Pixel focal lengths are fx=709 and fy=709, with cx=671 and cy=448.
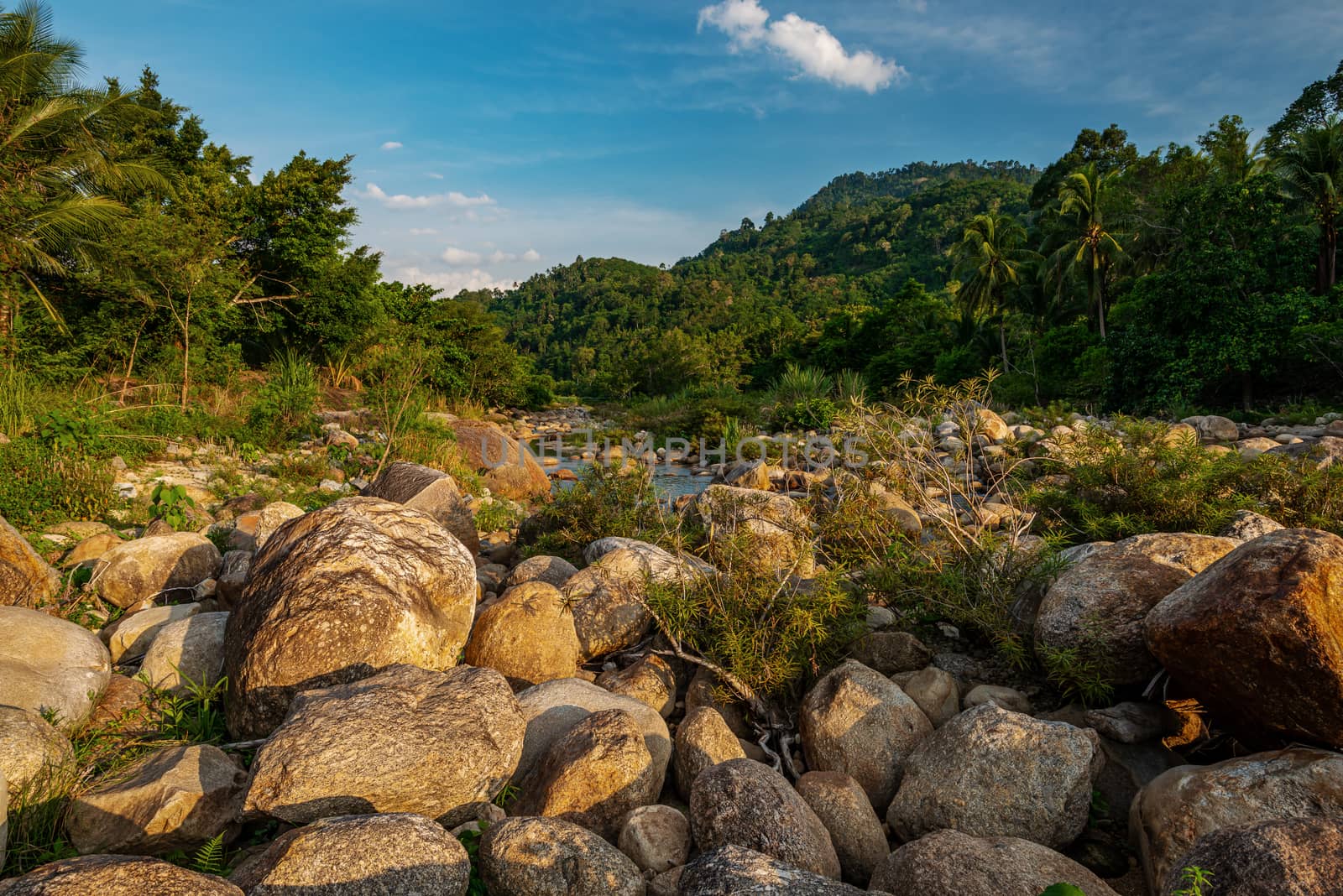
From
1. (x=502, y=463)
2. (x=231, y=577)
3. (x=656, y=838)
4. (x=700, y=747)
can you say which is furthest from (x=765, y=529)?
(x=502, y=463)

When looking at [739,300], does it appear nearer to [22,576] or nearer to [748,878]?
[22,576]

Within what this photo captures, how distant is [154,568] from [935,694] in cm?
554

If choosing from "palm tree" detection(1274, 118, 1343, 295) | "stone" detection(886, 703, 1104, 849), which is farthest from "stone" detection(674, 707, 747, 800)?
"palm tree" detection(1274, 118, 1343, 295)

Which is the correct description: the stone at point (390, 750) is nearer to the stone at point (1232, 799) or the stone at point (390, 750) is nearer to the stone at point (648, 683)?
the stone at point (648, 683)

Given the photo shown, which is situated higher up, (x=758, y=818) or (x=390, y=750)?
(x=390, y=750)

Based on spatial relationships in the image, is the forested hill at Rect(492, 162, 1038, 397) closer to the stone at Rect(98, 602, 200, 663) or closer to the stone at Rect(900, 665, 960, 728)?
the stone at Rect(900, 665, 960, 728)

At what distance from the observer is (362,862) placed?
2.38 m

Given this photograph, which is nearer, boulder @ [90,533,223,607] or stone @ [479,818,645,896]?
stone @ [479,818,645,896]

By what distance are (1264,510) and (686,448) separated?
1671 centimetres

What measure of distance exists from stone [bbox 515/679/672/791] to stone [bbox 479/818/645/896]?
0.75 metres

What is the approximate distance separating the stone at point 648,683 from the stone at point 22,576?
3760 millimetres

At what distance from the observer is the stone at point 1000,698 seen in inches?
158

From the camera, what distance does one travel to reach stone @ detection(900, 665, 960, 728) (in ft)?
13.3

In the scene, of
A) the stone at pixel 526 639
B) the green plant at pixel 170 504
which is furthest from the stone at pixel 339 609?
the green plant at pixel 170 504
